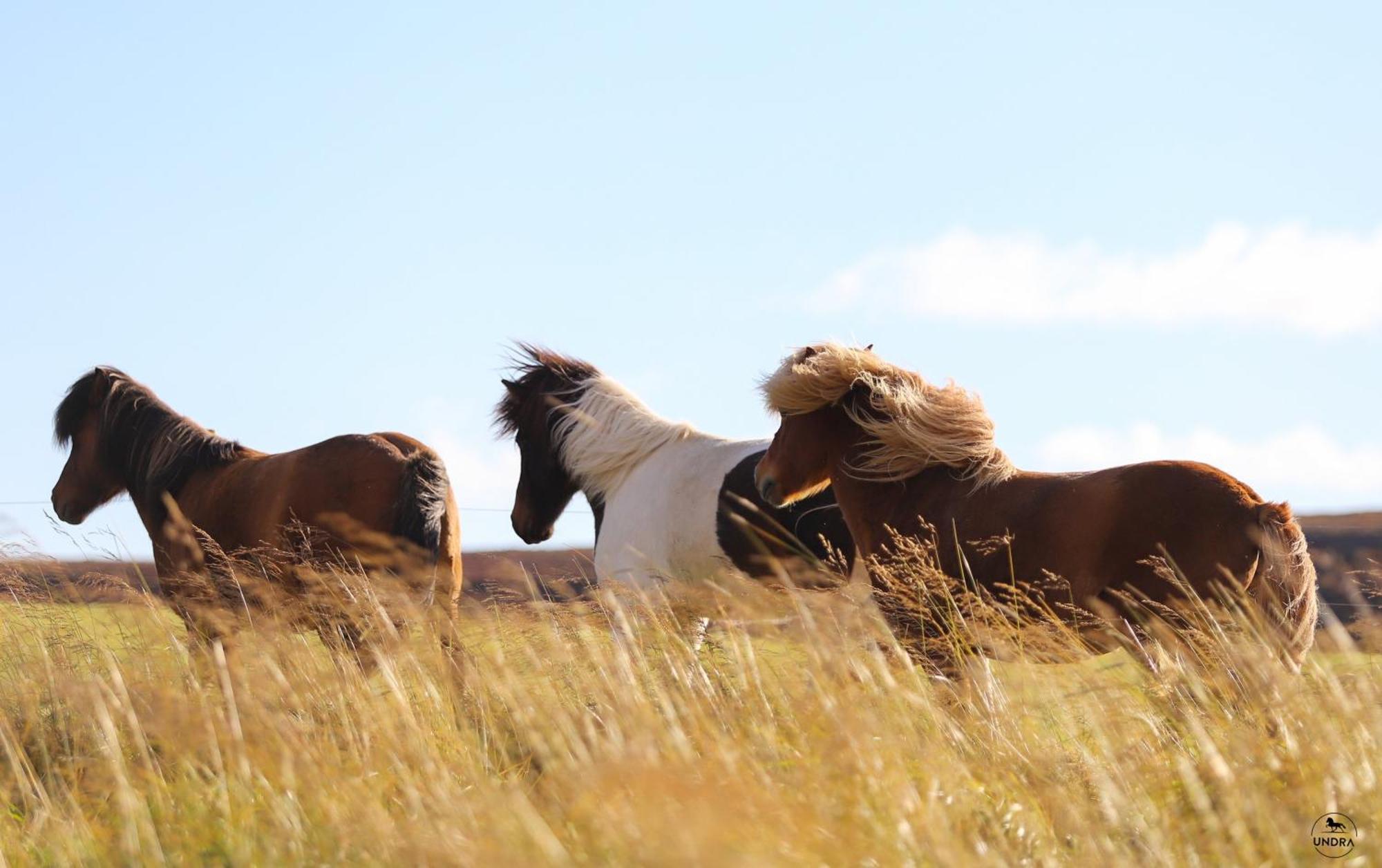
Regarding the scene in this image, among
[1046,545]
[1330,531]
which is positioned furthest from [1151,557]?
[1330,531]

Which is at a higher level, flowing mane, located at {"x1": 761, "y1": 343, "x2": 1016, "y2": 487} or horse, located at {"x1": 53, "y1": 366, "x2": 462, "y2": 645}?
flowing mane, located at {"x1": 761, "y1": 343, "x2": 1016, "y2": 487}

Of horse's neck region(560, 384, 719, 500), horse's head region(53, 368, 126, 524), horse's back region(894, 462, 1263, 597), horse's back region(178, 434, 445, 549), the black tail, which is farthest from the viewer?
horse's head region(53, 368, 126, 524)

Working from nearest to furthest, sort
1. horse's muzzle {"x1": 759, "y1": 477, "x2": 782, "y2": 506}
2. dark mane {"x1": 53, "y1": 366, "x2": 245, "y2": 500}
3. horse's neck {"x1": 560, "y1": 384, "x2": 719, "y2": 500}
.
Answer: horse's muzzle {"x1": 759, "y1": 477, "x2": 782, "y2": 506}, horse's neck {"x1": 560, "y1": 384, "x2": 719, "y2": 500}, dark mane {"x1": 53, "y1": 366, "x2": 245, "y2": 500}

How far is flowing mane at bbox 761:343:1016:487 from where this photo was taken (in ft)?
17.2

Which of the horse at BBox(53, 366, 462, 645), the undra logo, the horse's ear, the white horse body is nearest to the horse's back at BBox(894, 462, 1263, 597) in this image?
the horse's ear

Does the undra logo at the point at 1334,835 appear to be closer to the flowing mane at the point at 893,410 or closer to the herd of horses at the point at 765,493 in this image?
the herd of horses at the point at 765,493

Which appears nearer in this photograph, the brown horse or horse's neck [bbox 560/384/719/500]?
the brown horse

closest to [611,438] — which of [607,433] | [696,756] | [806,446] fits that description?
[607,433]

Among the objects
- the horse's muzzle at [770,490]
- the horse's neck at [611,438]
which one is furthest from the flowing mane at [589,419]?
the horse's muzzle at [770,490]

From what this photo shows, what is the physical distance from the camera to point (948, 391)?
17.8 ft

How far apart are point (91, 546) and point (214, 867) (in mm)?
3548

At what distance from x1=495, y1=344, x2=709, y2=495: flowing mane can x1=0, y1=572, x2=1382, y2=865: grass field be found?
2.63m

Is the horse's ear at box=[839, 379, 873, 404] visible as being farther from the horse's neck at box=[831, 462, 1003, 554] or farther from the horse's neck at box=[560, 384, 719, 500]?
the horse's neck at box=[560, 384, 719, 500]

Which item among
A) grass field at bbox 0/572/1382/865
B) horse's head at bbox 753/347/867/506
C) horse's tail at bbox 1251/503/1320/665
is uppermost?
horse's head at bbox 753/347/867/506
